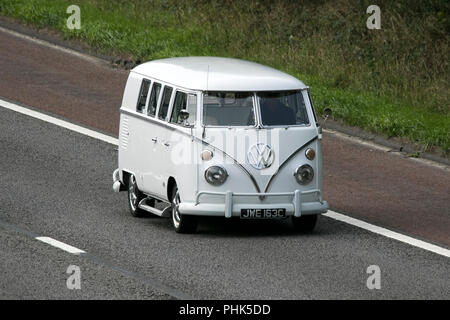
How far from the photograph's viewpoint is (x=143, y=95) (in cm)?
1897

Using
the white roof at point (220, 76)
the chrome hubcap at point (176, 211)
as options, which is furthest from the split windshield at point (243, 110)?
the chrome hubcap at point (176, 211)

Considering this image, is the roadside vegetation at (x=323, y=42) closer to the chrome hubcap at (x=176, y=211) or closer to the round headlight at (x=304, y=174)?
the round headlight at (x=304, y=174)

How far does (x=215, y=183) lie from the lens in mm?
17406

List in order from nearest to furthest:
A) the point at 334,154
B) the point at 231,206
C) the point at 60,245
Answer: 1. the point at 60,245
2. the point at 231,206
3. the point at 334,154

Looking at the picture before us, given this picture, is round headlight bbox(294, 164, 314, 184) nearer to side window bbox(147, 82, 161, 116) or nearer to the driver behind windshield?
the driver behind windshield

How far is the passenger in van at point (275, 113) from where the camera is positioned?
17.7m

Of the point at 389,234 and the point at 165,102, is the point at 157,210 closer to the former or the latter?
the point at 165,102

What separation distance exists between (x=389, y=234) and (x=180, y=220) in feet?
9.70

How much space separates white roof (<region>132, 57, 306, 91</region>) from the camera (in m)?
17.7

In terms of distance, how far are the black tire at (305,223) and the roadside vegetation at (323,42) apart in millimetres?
5576

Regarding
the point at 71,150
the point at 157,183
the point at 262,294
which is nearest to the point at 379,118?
the point at 71,150

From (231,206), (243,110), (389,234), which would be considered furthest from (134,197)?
(389,234)

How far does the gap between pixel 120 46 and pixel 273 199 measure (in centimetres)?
1245

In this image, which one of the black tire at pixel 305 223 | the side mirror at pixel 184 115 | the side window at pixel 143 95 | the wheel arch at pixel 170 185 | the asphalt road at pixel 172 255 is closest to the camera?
the asphalt road at pixel 172 255
